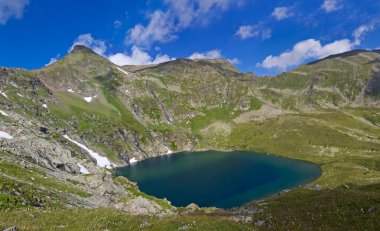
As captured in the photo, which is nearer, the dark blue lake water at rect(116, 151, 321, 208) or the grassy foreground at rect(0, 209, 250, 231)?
the grassy foreground at rect(0, 209, 250, 231)

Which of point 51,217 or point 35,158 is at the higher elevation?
point 35,158

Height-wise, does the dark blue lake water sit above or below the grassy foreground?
below

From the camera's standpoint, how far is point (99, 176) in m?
91.2

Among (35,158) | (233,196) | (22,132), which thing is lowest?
(233,196)

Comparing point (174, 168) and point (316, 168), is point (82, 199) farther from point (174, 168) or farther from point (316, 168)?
point (316, 168)

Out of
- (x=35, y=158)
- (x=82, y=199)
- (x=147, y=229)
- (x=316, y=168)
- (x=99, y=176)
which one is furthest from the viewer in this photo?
(x=316, y=168)

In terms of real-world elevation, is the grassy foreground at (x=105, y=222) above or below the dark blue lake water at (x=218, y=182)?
above

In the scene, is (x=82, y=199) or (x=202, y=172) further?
(x=202, y=172)

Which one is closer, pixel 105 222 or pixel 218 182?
pixel 105 222

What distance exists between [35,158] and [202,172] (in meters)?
113

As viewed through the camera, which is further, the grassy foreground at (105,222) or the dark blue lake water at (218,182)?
the dark blue lake water at (218,182)

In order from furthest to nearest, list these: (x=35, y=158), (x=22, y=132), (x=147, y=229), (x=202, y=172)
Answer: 1. (x=202, y=172)
2. (x=22, y=132)
3. (x=35, y=158)
4. (x=147, y=229)

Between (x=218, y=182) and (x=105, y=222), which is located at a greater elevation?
(x=105, y=222)

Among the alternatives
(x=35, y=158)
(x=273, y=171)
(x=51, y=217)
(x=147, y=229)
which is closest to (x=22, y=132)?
(x=35, y=158)
